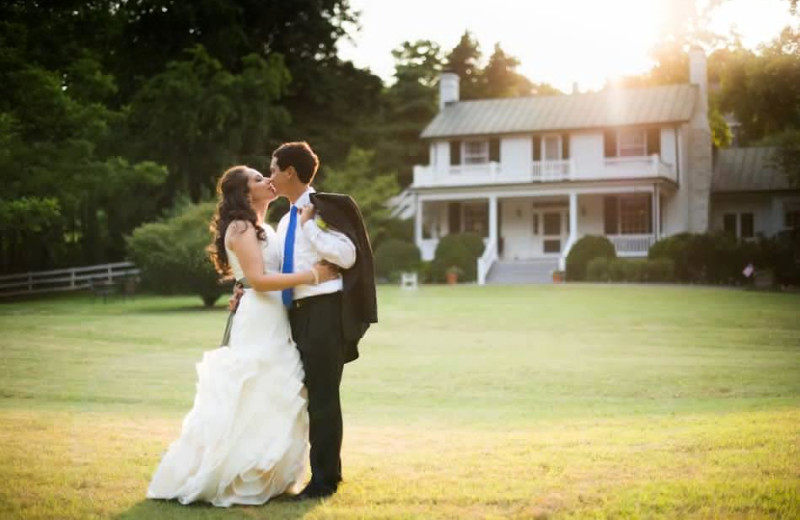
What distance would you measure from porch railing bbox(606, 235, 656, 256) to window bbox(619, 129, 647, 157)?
168 inches

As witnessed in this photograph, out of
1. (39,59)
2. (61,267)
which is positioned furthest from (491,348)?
(61,267)

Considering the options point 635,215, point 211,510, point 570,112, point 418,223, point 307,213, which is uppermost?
point 570,112

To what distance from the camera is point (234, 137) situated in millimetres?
39125

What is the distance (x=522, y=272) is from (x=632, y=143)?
8079 millimetres

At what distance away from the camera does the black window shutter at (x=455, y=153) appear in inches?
1654

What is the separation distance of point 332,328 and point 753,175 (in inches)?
1580

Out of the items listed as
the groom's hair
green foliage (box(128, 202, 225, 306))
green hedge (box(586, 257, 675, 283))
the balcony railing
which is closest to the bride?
the groom's hair

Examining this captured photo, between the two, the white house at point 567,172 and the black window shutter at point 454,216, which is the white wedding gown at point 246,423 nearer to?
the white house at point 567,172

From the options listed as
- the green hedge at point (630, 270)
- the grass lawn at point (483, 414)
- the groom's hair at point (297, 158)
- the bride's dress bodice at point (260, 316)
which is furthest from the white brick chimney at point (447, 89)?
the bride's dress bodice at point (260, 316)

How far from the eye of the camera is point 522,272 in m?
36.1

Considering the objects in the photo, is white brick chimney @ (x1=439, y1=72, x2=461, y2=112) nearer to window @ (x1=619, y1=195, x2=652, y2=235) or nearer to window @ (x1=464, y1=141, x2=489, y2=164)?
window @ (x1=464, y1=141, x2=489, y2=164)

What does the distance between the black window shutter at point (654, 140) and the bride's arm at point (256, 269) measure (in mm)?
35684

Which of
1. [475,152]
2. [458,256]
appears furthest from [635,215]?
[458,256]

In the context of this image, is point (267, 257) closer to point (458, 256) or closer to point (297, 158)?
point (297, 158)
